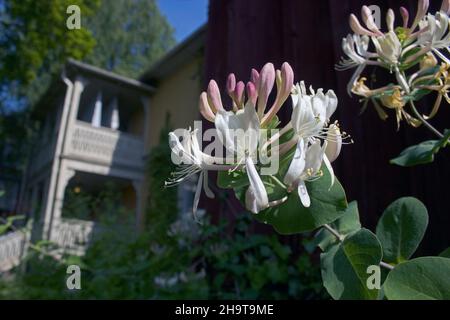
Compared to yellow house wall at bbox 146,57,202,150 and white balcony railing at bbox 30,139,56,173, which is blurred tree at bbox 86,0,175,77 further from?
yellow house wall at bbox 146,57,202,150

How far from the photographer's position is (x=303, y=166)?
43 centimetres

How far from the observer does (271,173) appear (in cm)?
46

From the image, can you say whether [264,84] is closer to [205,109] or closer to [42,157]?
[205,109]

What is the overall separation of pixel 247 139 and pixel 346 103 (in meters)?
1.07

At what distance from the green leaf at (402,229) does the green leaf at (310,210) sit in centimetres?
17

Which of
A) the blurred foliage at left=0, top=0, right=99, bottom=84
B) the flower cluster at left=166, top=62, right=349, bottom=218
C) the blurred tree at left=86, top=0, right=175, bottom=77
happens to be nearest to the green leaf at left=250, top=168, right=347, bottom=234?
the flower cluster at left=166, top=62, right=349, bottom=218

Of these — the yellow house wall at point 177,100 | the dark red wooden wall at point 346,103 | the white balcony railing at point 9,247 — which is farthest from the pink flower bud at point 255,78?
the white balcony railing at point 9,247

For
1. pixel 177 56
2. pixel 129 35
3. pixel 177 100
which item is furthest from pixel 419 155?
pixel 129 35

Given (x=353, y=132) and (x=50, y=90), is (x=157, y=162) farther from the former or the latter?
(x=353, y=132)

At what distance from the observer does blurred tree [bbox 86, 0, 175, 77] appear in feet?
57.8

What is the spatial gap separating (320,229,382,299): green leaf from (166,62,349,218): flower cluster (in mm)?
89

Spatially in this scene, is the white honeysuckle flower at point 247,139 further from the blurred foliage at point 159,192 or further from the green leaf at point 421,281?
the blurred foliage at point 159,192

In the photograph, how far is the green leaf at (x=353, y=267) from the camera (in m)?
0.46
